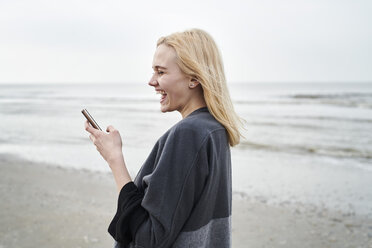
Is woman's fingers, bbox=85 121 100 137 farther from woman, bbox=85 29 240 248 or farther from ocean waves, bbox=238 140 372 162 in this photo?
ocean waves, bbox=238 140 372 162

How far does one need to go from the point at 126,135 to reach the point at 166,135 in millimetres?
13503

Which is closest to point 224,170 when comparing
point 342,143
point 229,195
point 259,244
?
point 229,195

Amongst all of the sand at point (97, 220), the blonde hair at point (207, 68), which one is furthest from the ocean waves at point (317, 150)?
the blonde hair at point (207, 68)

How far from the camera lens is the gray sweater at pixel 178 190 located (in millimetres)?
1335

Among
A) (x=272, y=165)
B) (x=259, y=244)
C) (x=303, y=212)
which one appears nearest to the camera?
(x=259, y=244)

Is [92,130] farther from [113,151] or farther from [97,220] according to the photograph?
[97,220]

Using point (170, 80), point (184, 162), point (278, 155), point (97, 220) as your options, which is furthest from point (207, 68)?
point (278, 155)

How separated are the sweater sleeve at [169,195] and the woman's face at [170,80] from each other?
0.22m

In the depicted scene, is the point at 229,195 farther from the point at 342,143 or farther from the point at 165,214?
the point at 342,143

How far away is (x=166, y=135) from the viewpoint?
145cm

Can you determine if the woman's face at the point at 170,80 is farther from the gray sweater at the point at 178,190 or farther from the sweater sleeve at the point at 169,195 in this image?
the sweater sleeve at the point at 169,195

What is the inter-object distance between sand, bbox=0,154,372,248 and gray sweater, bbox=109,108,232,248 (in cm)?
381

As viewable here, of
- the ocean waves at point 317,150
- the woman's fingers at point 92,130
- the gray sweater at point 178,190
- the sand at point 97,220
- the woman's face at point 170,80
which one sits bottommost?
the ocean waves at point 317,150

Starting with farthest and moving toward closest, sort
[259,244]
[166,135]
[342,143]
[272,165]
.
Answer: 1. [342,143]
2. [272,165]
3. [259,244]
4. [166,135]
